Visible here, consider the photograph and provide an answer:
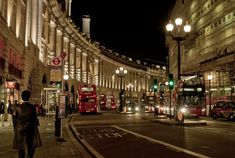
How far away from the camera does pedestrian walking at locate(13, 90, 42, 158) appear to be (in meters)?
8.93

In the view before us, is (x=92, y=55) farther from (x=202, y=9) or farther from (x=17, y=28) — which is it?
(x=17, y=28)

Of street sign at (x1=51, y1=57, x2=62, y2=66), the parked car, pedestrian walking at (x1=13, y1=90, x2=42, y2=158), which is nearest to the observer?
pedestrian walking at (x1=13, y1=90, x2=42, y2=158)

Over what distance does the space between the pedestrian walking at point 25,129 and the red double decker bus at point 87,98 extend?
46770 mm

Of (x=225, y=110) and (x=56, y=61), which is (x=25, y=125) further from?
(x=225, y=110)

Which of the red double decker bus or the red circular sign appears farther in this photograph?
the red double decker bus

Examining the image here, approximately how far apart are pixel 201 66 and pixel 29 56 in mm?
29017

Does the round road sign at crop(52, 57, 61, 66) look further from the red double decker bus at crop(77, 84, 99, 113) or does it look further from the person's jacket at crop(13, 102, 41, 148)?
A: the red double decker bus at crop(77, 84, 99, 113)

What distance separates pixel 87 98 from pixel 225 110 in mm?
21374

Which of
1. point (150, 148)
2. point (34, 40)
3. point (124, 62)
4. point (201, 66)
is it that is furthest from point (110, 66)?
point (150, 148)

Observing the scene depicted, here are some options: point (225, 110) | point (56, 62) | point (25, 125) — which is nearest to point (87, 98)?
point (225, 110)

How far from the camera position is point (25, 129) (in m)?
8.95

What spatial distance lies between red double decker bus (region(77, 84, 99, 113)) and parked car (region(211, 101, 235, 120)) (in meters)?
18.8

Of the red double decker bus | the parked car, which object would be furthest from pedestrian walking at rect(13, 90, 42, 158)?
the red double decker bus

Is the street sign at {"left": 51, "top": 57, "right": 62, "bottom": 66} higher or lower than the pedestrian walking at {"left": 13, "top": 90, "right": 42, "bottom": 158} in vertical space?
higher
